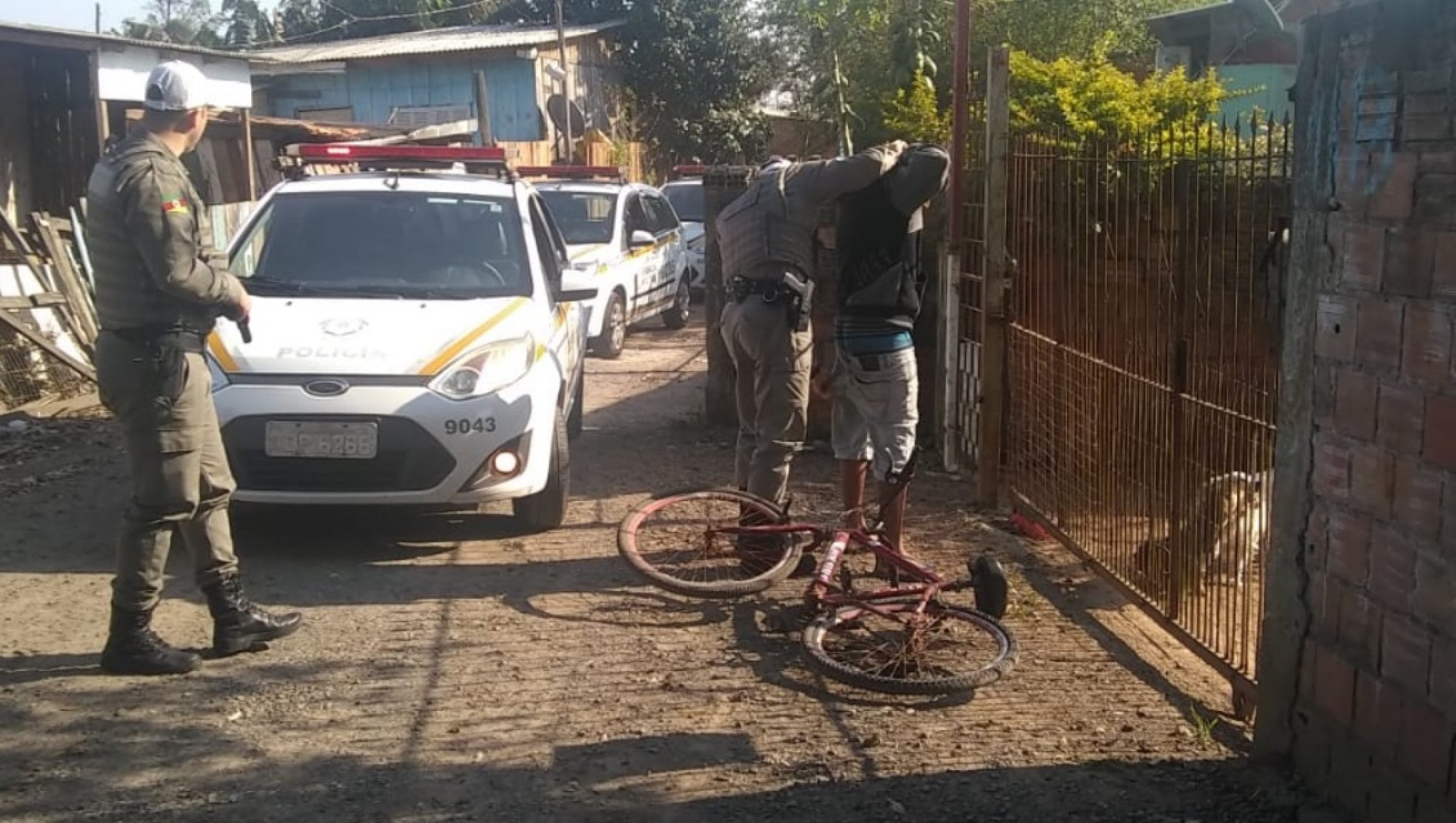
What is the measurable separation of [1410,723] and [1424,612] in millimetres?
283

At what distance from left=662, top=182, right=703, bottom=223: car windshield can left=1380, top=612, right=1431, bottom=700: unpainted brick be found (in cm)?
1569

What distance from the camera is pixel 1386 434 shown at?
3.49 metres

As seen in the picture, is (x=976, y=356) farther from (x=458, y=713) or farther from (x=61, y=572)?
(x=61, y=572)

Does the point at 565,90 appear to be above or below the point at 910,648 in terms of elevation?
above

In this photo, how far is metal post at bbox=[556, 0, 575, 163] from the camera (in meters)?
24.5

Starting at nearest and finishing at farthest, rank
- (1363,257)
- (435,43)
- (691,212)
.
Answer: (1363,257) < (691,212) < (435,43)

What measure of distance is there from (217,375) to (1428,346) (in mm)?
5016

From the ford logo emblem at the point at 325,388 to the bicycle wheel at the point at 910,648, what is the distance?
251 cm

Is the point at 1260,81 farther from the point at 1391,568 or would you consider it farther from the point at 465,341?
the point at 1391,568

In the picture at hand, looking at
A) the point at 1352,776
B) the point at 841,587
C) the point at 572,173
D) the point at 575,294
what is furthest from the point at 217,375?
the point at 572,173

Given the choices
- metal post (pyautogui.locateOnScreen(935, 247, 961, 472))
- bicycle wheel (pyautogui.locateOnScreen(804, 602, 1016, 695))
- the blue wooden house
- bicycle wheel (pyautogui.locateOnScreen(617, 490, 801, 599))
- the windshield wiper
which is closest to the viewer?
bicycle wheel (pyautogui.locateOnScreen(804, 602, 1016, 695))

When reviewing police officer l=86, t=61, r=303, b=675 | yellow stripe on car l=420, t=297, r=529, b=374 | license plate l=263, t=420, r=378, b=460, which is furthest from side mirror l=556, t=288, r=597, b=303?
police officer l=86, t=61, r=303, b=675

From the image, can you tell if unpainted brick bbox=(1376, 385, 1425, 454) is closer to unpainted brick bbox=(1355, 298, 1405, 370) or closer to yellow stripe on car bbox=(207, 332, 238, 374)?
unpainted brick bbox=(1355, 298, 1405, 370)

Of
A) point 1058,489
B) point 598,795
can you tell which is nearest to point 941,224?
point 1058,489
